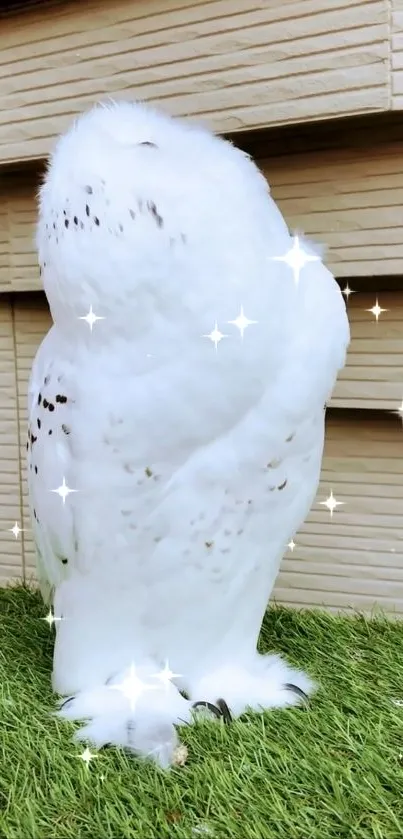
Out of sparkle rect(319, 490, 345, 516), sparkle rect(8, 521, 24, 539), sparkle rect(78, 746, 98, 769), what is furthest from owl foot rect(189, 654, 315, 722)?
sparkle rect(8, 521, 24, 539)

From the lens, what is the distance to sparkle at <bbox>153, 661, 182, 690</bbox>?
86 cm

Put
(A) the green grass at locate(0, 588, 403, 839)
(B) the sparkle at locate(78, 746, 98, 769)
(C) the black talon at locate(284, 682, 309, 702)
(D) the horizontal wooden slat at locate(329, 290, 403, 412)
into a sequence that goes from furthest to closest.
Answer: (D) the horizontal wooden slat at locate(329, 290, 403, 412)
(C) the black talon at locate(284, 682, 309, 702)
(B) the sparkle at locate(78, 746, 98, 769)
(A) the green grass at locate(0, 588, 403, 839)

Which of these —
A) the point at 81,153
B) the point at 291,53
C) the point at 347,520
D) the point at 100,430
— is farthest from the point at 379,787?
the point at 291,53

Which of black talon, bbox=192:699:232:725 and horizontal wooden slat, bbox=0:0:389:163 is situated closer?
black talon, bbox=192:699:232:725

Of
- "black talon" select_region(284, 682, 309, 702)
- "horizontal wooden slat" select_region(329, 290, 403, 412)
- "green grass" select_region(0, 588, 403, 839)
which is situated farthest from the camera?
"horizontal wooden slat" select_region(329, 290, 403, 412)

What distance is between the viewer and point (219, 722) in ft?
2.78

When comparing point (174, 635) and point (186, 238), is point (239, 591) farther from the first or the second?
point (186, 238)

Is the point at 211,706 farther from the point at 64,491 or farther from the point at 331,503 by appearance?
the point at 331,503

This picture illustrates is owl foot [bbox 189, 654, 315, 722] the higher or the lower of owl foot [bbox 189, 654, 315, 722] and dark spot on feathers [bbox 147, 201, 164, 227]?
the lower

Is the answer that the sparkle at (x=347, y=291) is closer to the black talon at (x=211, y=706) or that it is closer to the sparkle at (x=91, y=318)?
the sparkle at (x=91, y=318)

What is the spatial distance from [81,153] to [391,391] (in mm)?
621

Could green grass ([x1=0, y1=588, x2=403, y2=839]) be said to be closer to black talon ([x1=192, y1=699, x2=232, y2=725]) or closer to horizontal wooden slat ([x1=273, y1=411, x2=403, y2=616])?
black talon ([x1=192, y1=699, x2=232, y2=725])

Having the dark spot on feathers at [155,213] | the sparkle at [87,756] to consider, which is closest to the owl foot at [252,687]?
the sparkle at [87,756]

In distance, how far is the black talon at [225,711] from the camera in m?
0.85
